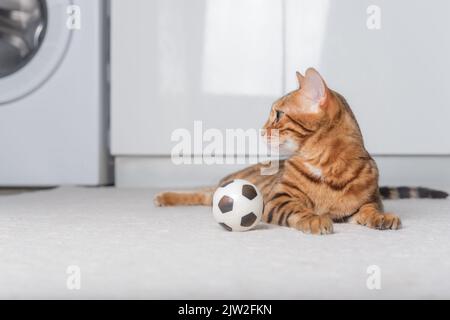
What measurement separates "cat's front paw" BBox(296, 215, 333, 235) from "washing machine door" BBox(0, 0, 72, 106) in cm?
151

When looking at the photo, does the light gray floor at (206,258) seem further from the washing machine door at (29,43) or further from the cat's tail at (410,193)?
the washing machine door at (29,43)

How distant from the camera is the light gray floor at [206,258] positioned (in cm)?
80

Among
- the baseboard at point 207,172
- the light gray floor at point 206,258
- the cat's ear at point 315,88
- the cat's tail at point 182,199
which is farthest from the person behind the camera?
the baseboard at point 207,172

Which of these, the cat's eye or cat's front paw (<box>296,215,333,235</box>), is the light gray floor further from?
the cat's eye

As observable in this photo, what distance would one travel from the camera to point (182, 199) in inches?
68.3

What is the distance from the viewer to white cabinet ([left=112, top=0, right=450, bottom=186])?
92.4 inches

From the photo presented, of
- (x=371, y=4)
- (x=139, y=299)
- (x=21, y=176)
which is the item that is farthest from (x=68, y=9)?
(x=139, y=299)

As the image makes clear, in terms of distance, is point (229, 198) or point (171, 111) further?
point (171, 111)

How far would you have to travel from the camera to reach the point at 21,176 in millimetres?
2391

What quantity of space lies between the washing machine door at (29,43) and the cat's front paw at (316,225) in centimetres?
151

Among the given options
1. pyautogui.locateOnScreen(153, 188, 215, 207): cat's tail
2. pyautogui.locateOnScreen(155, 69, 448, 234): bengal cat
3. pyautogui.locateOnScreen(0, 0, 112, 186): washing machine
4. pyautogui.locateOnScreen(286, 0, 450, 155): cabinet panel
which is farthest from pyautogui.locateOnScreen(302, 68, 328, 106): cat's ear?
pyautogui.locateOnScreen(0, 0, 112, 186): washing machine

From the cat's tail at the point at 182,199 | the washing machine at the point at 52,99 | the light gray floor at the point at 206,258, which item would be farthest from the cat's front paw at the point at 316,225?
the washing machine at the point at 52,99
